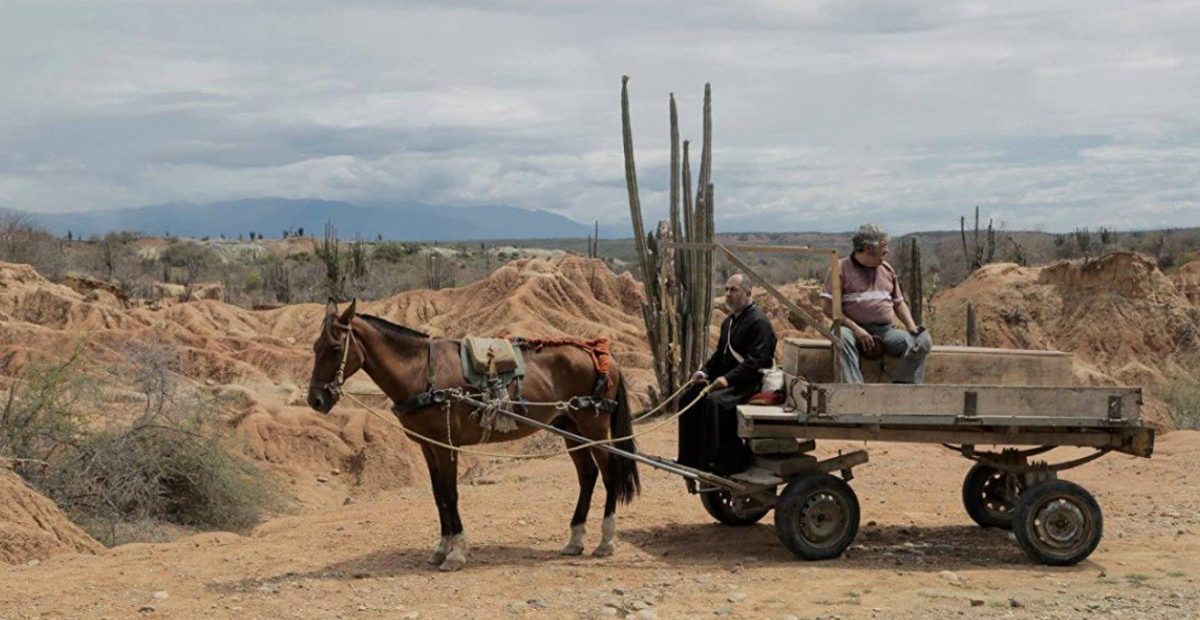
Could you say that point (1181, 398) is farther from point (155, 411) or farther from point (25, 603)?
point (25, 603)

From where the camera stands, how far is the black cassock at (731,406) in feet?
31.5

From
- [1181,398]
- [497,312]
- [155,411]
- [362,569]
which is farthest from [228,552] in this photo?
[497,312]

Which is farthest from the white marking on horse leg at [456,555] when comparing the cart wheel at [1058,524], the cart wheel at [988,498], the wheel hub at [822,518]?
the cart wheel at [988,498]

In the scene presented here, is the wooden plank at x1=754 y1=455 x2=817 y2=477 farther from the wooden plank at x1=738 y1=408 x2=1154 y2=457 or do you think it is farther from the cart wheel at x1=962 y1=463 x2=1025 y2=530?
the cart wheel at x1=962 y1=463 x2=1025 y2=530

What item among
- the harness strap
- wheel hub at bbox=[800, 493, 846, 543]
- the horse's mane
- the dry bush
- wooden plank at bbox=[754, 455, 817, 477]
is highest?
the horse's mane

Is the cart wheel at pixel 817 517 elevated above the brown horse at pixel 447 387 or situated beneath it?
situated beneath

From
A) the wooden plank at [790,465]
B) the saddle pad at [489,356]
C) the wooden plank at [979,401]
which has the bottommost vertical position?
the wooden plank at [790,465]

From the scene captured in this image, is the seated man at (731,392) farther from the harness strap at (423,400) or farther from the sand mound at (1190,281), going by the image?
the sand mound at (1190,281)

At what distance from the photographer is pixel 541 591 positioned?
843 cm

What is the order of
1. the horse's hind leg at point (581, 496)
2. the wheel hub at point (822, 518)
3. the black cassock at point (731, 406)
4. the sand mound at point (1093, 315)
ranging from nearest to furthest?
the wheel hub at point (822, 518) < the black cassock at point (731, 406) < the horse's hind leg at point (581, 496) < the sand mound at point (1093, 315)

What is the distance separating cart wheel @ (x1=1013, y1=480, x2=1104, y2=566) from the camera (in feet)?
29.8

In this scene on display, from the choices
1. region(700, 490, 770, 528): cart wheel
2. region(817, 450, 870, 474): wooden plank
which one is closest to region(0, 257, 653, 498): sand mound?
region(700, 490, 770, 528): cart wheel

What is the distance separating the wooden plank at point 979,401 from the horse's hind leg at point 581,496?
178cm

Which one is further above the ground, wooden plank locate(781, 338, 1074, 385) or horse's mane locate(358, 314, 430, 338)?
horse's mane locate(358, 314, 430, 338)
